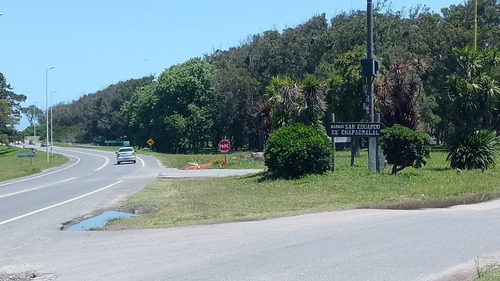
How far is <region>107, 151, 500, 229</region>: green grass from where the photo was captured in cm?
1734

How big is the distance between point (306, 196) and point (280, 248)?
961 centimetres

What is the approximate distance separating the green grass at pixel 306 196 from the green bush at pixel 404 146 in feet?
2.44

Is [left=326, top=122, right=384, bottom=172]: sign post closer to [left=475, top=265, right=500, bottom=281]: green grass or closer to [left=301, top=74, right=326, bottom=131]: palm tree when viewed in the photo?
[left=301, top=74, right=326, bottom=131]: palm tree

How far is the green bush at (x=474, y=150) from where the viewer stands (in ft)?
88.8

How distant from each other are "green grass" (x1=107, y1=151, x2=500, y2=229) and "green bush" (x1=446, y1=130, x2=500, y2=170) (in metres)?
0.61

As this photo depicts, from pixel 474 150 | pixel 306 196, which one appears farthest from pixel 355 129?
pixel 306 196

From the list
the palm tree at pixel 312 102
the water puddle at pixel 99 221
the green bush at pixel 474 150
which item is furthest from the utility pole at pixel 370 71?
the water puddle at pixel 99 221

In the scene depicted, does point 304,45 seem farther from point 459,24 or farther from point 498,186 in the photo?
point 498,186

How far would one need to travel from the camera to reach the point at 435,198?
1928 centimetres

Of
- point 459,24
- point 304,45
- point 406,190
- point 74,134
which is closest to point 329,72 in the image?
point 459,24

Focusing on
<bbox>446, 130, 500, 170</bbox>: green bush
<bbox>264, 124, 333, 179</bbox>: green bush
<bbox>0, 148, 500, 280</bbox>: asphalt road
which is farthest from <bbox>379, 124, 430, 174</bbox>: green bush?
<bbox>0, 148, 500, 280</bbox>: asphalt road

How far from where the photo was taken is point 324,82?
4762 centimetres

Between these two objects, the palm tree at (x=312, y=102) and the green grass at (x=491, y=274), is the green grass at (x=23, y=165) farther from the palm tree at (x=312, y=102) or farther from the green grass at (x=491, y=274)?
the green grass at (x=491, y=274)

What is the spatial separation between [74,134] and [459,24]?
12794 centimetres
